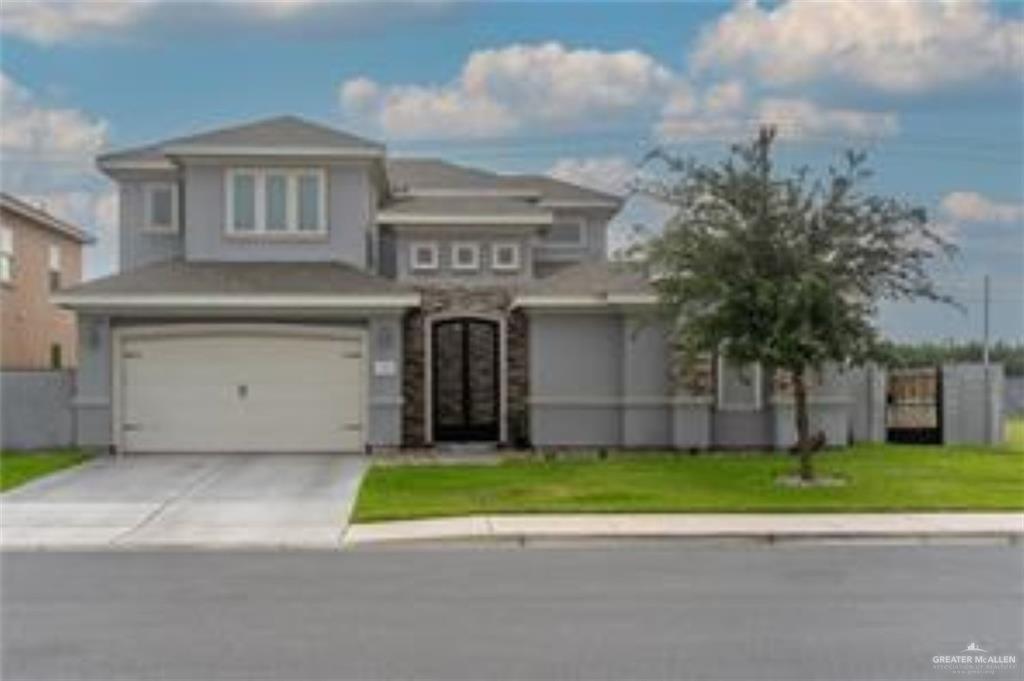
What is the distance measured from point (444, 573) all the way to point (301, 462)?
1571 centimetres

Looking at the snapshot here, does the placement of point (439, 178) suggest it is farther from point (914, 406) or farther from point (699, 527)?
point (699, 527)

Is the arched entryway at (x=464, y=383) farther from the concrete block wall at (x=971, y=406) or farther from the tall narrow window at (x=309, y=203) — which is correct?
the concrete block wall at (x=971, y=406)

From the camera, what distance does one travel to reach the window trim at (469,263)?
3944cm

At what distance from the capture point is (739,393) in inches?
1423

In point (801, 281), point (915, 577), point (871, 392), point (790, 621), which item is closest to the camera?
point (790, 621)

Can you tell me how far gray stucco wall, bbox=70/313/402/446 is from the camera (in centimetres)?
3538

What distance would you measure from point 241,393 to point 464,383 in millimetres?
4592

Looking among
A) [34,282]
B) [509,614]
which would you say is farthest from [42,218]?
[509,614]

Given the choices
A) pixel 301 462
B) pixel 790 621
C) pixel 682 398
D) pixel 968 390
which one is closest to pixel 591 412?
pixel 682 398

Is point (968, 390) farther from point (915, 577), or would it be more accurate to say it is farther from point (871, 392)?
point (915, 577)

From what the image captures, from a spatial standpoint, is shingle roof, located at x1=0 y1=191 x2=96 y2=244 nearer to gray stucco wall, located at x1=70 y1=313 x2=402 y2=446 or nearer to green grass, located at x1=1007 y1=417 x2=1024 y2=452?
gray stucco wall, located at x1=70 y1=313 x2=402 y2=446

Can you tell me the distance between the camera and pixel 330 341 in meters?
36.1

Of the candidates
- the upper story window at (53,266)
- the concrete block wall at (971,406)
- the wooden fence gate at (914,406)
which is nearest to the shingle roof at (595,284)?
the wooden fence gate at (914,406)

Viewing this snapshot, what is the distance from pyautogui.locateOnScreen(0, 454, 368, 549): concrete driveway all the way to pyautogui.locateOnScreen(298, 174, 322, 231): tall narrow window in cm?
526
